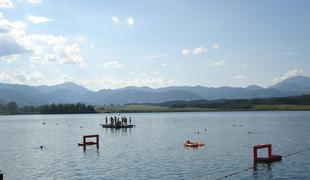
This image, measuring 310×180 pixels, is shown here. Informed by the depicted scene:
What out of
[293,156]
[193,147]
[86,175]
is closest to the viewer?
[86,175]

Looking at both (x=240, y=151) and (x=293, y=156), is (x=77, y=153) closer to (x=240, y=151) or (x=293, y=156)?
(x=240, y=151)

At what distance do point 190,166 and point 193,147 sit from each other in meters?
21.6

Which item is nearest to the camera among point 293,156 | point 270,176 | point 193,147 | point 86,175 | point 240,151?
point 270,176

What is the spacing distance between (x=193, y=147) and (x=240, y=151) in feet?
31.3

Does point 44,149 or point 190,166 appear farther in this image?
point 44,149

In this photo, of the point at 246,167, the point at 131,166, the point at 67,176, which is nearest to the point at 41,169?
the point at 67,176

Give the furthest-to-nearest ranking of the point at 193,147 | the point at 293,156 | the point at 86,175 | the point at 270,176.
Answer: the point at 193,147 → the point at 293,156 → the point at 86,175 → the point at 270,176

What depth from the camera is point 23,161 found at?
5903 centimetres

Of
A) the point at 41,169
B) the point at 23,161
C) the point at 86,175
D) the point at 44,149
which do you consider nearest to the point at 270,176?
the point at 86,175

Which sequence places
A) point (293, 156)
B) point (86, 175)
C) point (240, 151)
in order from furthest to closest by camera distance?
1. point (240, 151)
2. point (293, 156)
3. point (86, 175)

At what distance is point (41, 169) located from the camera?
50.6 meters

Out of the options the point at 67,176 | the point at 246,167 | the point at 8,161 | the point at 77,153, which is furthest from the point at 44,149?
the point at 246,167

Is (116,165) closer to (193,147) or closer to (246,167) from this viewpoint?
(246,167)

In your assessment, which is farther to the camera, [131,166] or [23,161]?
[23,161]
